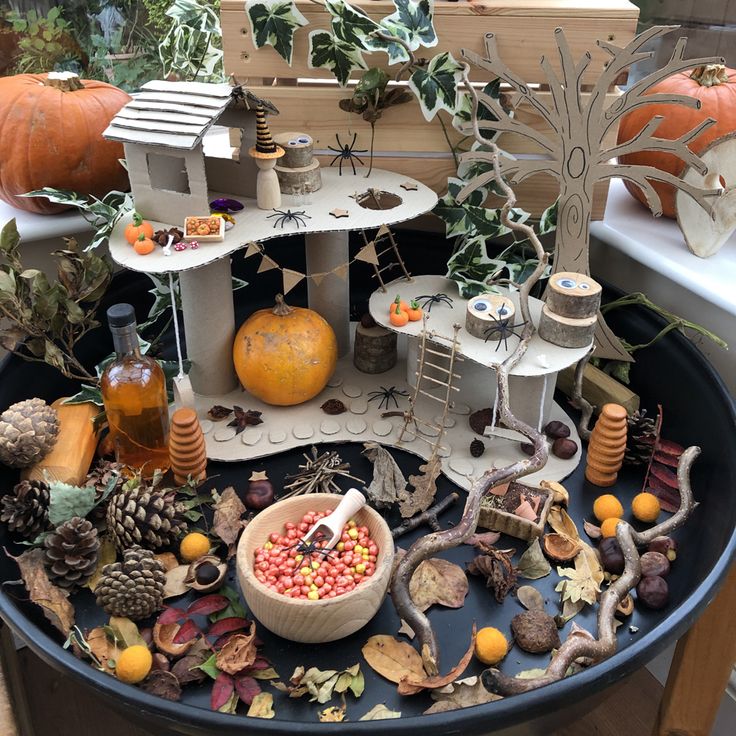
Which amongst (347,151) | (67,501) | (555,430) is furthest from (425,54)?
(67,501)

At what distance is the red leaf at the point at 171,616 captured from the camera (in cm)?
78

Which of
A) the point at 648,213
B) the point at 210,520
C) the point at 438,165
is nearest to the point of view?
the point at 210,520

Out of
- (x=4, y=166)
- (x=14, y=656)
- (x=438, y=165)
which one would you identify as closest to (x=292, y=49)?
(x=438, y=165)

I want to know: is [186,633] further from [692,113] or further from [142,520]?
[692,113]

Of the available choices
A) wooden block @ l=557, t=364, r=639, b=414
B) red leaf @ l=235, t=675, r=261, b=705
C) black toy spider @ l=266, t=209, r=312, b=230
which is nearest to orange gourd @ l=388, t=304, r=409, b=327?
black toy spider @ l=266, t=209, r=312, b=230

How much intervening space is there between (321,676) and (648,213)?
3.11ft

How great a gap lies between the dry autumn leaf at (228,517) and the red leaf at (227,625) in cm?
10

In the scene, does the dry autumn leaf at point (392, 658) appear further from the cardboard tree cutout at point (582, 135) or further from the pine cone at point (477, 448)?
the cardboard tree cutout at point (582, 135)

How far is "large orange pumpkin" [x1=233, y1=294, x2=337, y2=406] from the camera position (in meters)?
1.00

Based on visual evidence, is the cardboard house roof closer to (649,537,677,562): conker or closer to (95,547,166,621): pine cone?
(95,547,166,621): pine cone

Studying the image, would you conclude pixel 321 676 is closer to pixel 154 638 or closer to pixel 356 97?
pixel 154 638

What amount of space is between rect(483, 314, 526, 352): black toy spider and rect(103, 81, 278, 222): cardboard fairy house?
379 mm

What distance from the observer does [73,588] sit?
0.81m

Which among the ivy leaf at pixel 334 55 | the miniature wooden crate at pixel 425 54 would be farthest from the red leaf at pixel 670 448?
the ivy leaf at pixel 334 55
